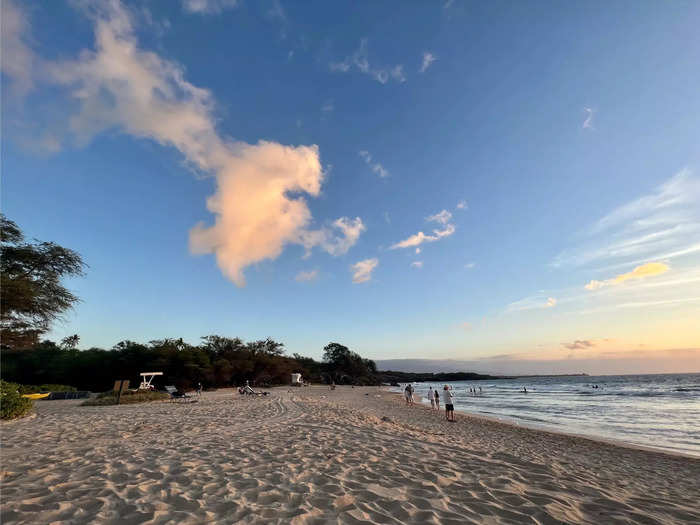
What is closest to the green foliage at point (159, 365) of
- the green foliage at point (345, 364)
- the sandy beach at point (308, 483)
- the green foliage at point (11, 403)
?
the green foliage at point (11, 403)

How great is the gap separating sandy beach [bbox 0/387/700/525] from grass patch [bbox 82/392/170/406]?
11162mm

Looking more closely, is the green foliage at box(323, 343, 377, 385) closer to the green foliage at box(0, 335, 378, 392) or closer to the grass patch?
the green foliage at box(0, 335, 378, 392)

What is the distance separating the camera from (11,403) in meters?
12.1

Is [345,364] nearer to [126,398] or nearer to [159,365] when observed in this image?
[159,365]

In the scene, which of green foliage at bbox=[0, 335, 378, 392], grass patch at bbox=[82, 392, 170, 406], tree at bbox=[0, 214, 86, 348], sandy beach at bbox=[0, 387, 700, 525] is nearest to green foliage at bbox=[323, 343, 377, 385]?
green foliage at bbox=[0, 335, 378, 392]

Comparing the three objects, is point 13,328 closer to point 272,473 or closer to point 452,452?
point 272,473

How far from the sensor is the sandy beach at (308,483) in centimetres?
399

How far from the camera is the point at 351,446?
761 centimetres

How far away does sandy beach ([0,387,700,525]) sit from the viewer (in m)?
3.99

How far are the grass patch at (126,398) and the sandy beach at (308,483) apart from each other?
1116 centimetres

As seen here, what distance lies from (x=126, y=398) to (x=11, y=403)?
8431 mm

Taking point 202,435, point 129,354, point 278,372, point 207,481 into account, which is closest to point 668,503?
point 207,481

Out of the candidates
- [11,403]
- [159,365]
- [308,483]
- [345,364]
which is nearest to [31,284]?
[11,403]

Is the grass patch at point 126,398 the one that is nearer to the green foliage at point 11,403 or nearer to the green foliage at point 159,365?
the green foliage at point 11,403
